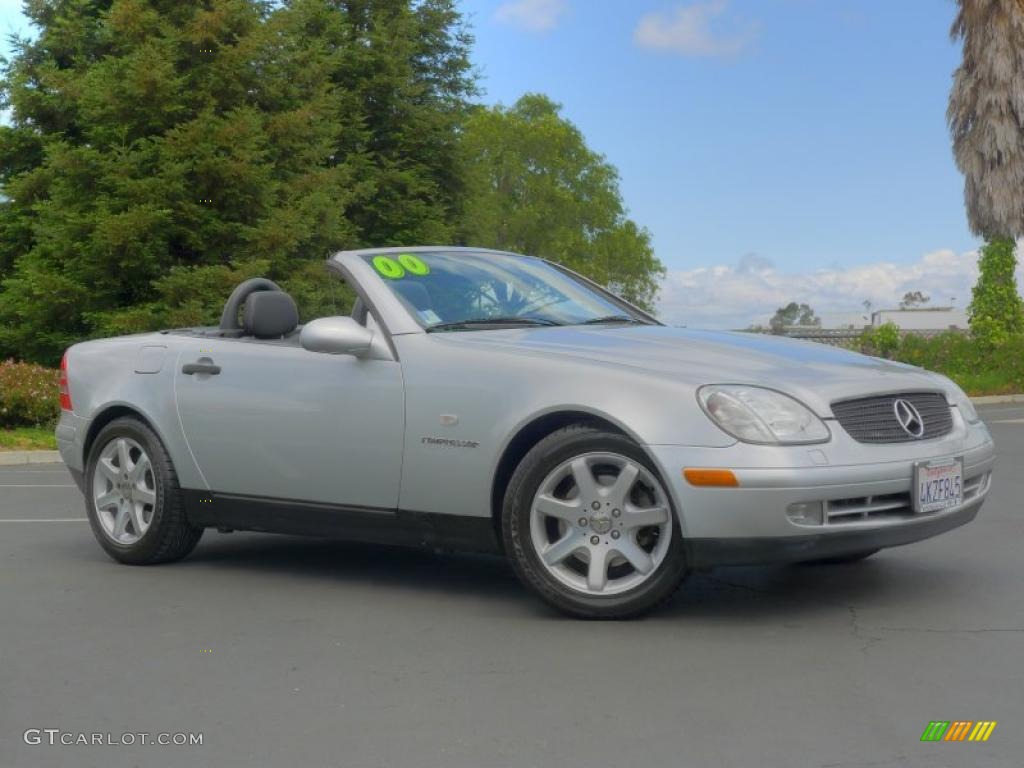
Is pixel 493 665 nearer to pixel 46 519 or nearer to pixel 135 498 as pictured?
pixel 135 498

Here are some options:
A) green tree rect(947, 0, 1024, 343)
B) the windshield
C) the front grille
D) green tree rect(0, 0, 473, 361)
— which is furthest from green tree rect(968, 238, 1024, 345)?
the front grille

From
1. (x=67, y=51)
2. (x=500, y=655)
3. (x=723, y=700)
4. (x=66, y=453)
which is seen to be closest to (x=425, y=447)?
(x=500, y=655)

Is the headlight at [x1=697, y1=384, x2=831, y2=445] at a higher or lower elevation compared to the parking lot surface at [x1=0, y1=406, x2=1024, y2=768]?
higher

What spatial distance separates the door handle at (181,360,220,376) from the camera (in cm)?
707

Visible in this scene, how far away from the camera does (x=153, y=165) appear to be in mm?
26766

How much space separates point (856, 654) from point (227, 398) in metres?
3.34

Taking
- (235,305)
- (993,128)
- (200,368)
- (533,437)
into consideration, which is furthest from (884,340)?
(533,437)

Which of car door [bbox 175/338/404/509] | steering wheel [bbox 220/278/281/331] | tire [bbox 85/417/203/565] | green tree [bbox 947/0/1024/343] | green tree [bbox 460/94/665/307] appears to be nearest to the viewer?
car door [bbox 175/338/404/509]

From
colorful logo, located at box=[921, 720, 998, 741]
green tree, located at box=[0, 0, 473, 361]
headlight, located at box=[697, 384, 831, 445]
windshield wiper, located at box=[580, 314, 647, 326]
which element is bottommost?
colorful logo, located at box=[921, 720, 998, 741]

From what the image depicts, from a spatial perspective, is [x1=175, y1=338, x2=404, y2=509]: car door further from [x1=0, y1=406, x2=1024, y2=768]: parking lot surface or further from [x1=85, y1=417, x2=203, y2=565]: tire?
[x1=0, y1=406, x2=1024, y2=768]: parking lot surface

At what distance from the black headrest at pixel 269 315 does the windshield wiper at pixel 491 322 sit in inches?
40.4

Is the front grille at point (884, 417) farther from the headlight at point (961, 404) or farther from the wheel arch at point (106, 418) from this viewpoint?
the wheel arch at point (106, 418)

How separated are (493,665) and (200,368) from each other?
9.15 feet

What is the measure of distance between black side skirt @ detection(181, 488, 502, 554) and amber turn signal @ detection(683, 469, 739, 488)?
95 centimetres
